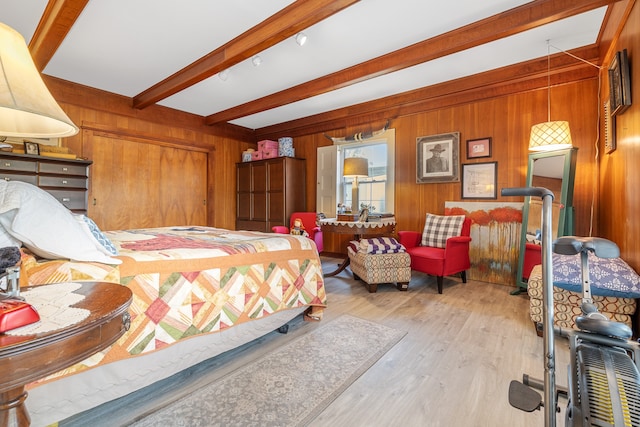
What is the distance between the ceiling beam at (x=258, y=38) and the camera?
226 centimetres

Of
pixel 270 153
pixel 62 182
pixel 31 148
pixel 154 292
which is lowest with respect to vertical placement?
pixel 154 292

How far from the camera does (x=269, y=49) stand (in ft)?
10.3

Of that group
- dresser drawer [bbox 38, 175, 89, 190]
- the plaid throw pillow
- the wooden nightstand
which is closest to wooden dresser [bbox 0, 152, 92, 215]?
dresser drawer [bbox 38, 175, 89, 190]

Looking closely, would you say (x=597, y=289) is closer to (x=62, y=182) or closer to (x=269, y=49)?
(x=269, y=49)

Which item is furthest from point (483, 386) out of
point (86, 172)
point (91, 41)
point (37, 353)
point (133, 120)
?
point (133, 120)

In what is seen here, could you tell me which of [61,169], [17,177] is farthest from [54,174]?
[17,177]

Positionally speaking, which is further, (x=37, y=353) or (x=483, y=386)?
(x=483, y=386)

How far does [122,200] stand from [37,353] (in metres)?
4.71

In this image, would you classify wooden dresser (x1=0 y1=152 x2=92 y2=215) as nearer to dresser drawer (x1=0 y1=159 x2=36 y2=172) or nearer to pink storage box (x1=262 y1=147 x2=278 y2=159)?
dresser drawer (x1=0 y1=159 x2=36 y2=172)

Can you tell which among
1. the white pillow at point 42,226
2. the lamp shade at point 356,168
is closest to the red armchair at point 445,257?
the lamp shade at point 356,168

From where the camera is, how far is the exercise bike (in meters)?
0.69

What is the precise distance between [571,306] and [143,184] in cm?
556

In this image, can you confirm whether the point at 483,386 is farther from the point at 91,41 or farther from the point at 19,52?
the point at 91,41

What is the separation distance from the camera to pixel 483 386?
1.62 meters
